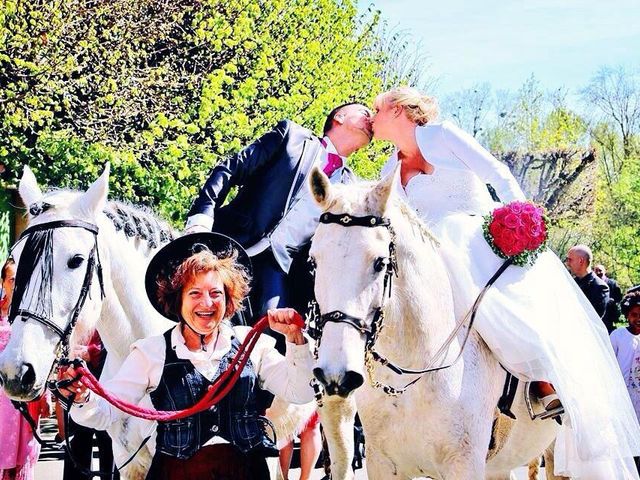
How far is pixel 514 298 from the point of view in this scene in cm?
511

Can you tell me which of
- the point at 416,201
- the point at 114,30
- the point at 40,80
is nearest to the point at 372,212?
the point at 416,201

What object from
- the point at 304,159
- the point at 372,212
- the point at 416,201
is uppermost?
the point at 304,159

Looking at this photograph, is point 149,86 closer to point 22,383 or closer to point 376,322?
point 22,383

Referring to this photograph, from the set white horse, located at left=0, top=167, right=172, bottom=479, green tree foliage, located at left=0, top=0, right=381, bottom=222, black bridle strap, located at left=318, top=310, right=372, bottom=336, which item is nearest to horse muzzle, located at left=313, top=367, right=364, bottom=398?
black bridle strap, located at left=318, top=310, right=372, bottom=336

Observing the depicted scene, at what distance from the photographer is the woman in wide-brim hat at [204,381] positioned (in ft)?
13.3

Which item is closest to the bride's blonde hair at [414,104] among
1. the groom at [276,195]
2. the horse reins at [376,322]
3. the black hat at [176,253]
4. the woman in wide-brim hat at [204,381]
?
the groom at [276,195]

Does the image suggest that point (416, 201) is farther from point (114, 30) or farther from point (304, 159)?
point (114, 30)

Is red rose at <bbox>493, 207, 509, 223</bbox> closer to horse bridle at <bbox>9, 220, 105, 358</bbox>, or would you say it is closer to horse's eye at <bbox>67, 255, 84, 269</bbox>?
horse bridle at <bbox>9, 220, 105, 358</bbox>

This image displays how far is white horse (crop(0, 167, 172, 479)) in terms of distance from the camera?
4035 mm

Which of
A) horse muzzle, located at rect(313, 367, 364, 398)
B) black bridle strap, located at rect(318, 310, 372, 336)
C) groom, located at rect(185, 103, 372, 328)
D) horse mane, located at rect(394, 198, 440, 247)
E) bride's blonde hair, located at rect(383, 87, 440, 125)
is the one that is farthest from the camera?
groom, located at rect(185, 103, 372, 328)

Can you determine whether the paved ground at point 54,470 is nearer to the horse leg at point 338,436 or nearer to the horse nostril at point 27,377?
the horse leg at point 338,436

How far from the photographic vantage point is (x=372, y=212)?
4.15m

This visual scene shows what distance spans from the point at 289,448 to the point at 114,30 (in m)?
10.8

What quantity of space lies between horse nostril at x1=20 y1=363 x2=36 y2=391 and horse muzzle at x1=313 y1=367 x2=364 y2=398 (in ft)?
3.69
